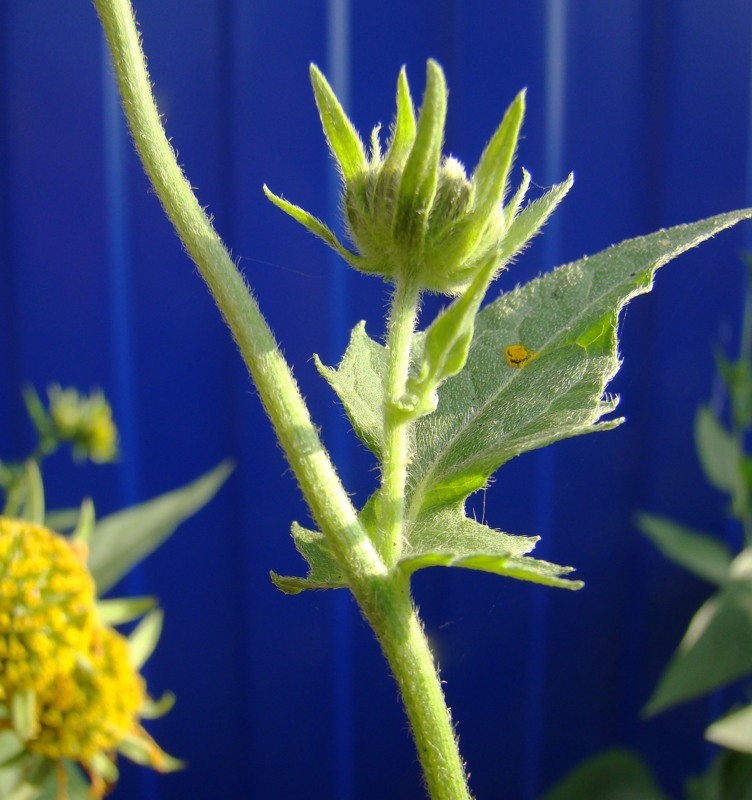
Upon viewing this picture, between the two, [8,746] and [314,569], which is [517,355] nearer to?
[314,569]

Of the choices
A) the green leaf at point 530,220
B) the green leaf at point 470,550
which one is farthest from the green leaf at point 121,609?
the green leaf at point 530,220

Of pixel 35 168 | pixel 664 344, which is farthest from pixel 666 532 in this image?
pixel 35 168

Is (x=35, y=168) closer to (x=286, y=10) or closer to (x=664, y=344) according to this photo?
(x=286, y=10)

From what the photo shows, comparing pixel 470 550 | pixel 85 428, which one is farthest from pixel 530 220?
pixel 85 428

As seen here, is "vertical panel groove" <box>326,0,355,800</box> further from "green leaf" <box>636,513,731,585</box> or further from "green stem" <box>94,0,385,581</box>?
"green stem" <box>94,0,385,581</box>

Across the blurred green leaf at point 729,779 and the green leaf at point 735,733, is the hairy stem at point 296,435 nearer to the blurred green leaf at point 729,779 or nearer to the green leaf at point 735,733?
the green leaf at point 735,733
